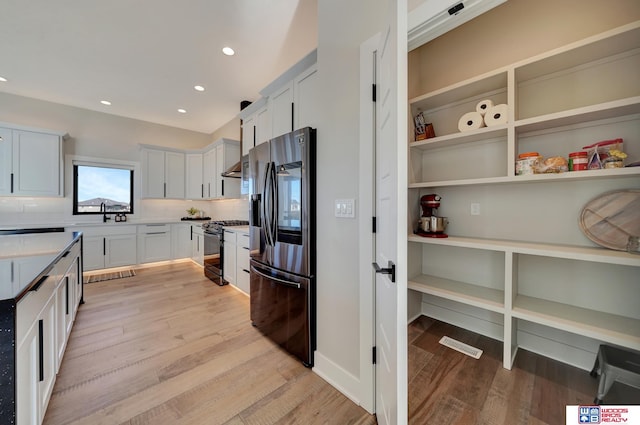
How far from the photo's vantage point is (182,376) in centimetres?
168

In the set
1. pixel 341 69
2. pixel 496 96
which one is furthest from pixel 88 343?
pixel 496 96

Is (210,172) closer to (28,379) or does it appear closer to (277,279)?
(277,279)

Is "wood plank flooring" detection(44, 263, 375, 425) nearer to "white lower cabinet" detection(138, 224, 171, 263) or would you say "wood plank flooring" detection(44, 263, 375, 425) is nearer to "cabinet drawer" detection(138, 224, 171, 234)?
"white lower cabinet" detection(138, 224, 171, 263)

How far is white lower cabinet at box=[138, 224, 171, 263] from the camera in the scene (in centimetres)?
459

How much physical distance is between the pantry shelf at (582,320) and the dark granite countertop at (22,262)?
2680mm

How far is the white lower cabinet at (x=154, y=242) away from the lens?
4594 mm

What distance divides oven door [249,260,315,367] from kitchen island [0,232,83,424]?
132cm

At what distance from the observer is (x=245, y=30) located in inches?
99.1

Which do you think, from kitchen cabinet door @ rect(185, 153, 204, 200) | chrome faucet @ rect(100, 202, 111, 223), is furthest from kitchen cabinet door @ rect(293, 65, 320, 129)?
chrome faucet @ rect(100, 202, 111, 223)

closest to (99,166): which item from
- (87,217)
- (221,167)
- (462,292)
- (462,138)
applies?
(87,217)

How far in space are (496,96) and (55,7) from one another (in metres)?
4.17

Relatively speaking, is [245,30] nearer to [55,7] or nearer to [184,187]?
[55,7]

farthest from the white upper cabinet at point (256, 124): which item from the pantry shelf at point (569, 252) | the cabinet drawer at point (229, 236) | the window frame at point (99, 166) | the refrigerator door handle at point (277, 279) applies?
the window frame at point (99, 166)

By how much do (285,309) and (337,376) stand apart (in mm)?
618
